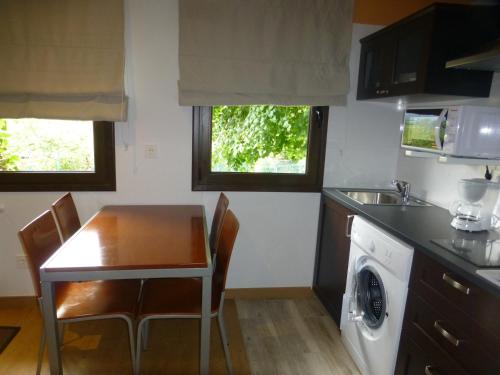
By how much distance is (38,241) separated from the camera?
5.33ft

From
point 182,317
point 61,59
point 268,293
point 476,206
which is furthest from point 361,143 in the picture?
point 61,59

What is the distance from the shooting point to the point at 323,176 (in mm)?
2650

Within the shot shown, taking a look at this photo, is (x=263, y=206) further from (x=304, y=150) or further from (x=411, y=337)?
(x=411, y=337)

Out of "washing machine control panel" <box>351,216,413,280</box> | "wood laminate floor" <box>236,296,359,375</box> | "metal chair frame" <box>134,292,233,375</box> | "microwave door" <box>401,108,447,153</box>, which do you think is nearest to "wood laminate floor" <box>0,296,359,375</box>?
"wood laminate floor" <box>236,296,359,375</box>

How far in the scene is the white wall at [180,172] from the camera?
2297 mm

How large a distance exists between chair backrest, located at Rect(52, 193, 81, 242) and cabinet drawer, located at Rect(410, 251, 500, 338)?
6.16 feet

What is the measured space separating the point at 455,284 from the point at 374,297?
25.3 inches

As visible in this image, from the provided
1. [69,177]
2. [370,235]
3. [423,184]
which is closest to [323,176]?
[423,184]

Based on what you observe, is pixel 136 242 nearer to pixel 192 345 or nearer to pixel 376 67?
pixel 192 345

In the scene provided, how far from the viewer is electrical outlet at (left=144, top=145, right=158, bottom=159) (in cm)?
242

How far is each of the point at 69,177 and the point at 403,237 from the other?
7.06 ft

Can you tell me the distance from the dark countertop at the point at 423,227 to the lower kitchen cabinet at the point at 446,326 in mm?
39

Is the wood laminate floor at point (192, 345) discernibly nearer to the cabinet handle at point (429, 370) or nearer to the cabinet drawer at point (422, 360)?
the cabinet drawer at point (422, 360)

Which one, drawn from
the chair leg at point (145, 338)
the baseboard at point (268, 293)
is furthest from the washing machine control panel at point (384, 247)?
the chair leg at point (145, 338)
